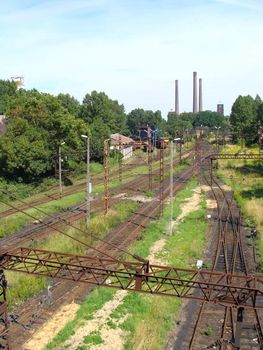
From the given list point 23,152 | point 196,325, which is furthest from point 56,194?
point 196,325

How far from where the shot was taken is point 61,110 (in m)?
54.4

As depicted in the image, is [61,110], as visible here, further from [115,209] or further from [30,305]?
[30,305]

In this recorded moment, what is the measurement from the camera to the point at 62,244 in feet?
99.9

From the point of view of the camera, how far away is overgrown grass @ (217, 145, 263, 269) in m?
39.0

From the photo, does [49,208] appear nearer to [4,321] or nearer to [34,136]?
[34,136]

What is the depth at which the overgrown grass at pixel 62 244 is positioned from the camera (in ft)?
A: 74.2

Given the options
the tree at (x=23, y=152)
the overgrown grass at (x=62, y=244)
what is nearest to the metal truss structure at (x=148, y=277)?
the overgrown grass at (x=62, y=244)

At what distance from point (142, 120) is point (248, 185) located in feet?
241

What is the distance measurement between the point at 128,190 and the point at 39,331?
3565 cm

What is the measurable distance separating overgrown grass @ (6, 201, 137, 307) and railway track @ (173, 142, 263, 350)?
21.4ft

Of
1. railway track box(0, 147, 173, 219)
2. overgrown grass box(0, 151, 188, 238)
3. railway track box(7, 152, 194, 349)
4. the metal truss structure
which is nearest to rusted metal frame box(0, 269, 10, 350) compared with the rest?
railway track box(7, 152, 194, 349)

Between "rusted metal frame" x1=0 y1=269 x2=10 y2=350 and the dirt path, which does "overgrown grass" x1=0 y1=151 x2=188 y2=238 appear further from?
"rusted metal frame" x1=0 y1=269 x2=10 y2=350

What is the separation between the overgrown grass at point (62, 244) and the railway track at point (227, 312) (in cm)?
653

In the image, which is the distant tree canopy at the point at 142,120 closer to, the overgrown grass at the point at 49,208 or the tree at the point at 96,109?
the tree at the point at 96,109
